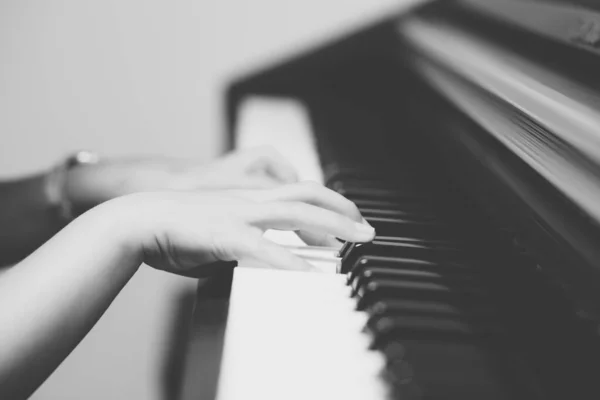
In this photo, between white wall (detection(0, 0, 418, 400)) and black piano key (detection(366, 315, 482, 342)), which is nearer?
black piano key (detection(366, 315, 482, 342))

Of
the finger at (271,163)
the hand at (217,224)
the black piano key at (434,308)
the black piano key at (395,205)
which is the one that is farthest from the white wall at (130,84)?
the black piano key at (434,308)

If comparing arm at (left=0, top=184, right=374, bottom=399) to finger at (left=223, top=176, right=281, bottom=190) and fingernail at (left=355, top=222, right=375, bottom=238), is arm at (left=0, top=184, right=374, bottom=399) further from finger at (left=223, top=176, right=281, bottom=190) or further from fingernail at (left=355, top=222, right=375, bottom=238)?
finger at (left=223, top=176, right=281, bottom=190)

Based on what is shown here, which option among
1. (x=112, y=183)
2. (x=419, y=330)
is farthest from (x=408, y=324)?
(x=112, y=183)

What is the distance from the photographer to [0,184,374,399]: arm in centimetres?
54

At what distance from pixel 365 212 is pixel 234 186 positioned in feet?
0.68

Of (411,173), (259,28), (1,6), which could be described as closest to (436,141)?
(411,173)

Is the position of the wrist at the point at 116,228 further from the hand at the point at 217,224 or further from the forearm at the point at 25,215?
the forearm at the point at 25,215

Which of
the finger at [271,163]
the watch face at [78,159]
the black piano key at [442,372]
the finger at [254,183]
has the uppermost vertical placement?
the watch face at [78,159]

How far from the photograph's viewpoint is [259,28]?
1.54 m

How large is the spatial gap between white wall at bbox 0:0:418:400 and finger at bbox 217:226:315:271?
995 mm

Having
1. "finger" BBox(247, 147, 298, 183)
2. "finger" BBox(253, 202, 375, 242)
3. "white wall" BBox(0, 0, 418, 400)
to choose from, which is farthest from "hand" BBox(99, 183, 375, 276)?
"white wall" BBox(0, 0, 418, 400)

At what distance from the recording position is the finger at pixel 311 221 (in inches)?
24.1

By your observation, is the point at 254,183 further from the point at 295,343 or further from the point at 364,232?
the point at 295,343

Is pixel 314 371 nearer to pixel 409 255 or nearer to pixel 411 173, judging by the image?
pixel 409 255
